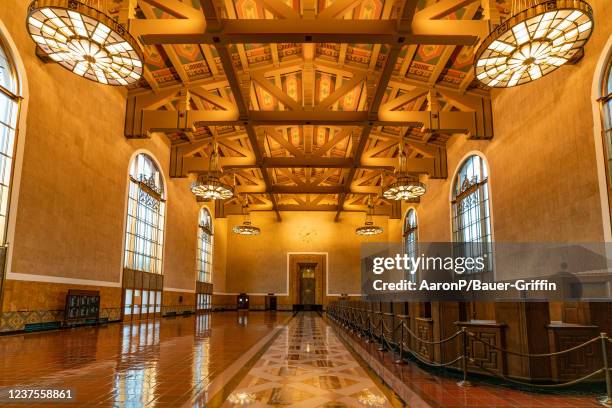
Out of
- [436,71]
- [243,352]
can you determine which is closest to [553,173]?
[436,71]

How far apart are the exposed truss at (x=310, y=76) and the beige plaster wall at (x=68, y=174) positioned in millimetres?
1682

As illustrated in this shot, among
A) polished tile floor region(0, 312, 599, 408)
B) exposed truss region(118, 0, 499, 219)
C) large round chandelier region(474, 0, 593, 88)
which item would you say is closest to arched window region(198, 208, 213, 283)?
exposed truss region(118, 0, 499, 219)

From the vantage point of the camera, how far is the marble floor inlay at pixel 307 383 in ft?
15.9

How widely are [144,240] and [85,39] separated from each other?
1120cm

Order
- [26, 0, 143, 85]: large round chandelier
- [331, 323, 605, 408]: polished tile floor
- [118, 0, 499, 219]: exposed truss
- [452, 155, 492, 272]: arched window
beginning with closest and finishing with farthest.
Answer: [331, 323, 605, 408]: polished tile floor < [26, 0, 143, 85]: large round chandelier < [118, 0, 499, 219]: exposed truss < [452, 155, 492, 272]: arched window

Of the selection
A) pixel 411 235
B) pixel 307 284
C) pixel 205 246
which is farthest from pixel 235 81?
pixel 307 284

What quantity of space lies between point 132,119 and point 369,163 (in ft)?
34.0

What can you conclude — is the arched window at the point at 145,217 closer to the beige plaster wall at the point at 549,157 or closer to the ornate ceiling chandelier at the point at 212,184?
the ornate ceiling chandelier at the point at 212,184

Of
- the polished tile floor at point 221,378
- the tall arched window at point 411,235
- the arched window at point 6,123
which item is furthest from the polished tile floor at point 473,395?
the tall arched window at point 411,235

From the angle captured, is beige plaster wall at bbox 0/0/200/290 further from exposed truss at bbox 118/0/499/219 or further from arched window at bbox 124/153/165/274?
exposed truss at bbox 118/0/499/219

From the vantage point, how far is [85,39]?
8.52 m

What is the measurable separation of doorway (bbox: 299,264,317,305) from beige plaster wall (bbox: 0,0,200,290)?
21119 mm

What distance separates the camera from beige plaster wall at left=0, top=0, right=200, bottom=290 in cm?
1063

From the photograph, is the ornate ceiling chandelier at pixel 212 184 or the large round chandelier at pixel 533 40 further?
the ornate ceiling chandelier at pixel 212 184
